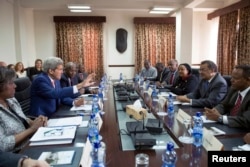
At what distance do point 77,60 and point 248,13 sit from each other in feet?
15.0

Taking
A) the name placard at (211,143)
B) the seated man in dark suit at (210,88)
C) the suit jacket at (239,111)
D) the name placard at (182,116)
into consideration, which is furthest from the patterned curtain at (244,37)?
the name placard at (211,143)

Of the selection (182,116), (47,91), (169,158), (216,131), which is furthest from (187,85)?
(169,158)

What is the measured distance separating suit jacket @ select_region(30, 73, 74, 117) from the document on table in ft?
2.20

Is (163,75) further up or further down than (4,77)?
further down

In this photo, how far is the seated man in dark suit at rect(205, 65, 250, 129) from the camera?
5.56 feet

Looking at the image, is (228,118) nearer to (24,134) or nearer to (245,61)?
(24,134)

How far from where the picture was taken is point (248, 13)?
15.1 ft

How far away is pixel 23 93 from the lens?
2.55m

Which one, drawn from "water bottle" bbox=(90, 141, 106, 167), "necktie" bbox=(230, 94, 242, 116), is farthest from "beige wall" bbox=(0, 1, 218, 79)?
"water bottle" bbox=(90, 141, 106, 167)

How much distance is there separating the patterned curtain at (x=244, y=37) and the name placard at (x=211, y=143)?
4018mm

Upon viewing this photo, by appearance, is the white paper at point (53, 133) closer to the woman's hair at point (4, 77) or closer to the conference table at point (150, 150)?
the conference table at point (150, 150)

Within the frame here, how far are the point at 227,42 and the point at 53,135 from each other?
512 centimetres

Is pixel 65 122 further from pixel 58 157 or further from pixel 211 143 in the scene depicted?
pixel 211 143

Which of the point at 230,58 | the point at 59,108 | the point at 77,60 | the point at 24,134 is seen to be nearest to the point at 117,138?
the point at 24,134
